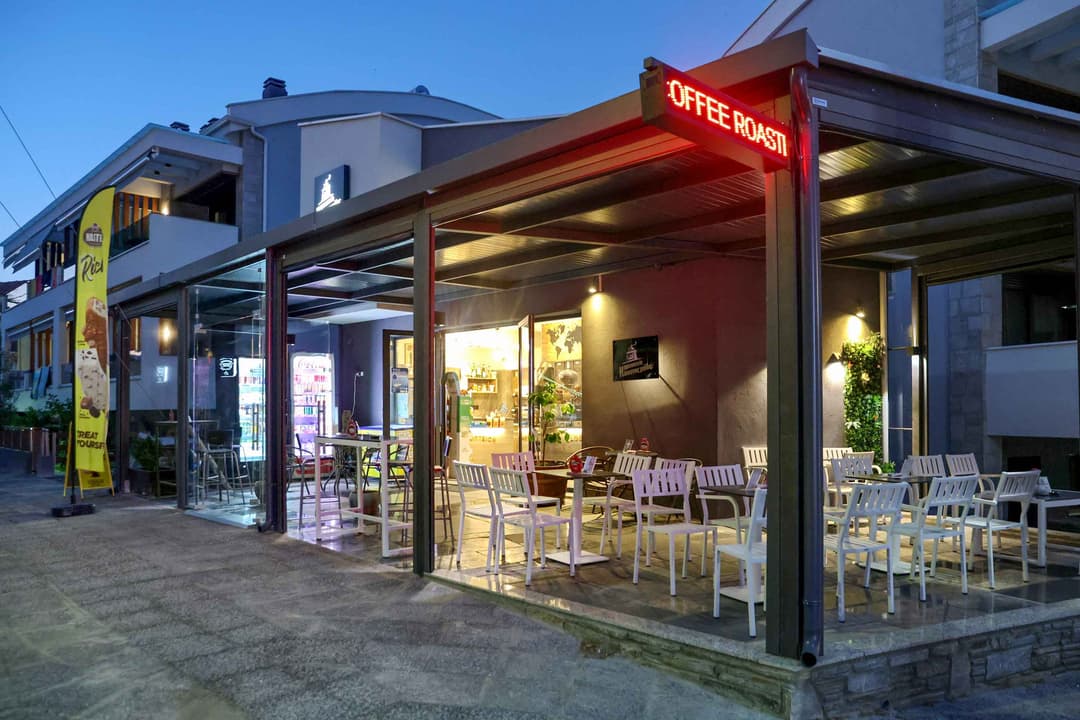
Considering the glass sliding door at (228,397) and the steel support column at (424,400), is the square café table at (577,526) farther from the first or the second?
the glass sliding door at (228,397)

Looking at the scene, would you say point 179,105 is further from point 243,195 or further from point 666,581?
point 666,581

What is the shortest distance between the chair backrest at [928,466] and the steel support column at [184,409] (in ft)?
28.1

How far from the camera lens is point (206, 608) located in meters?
5.46

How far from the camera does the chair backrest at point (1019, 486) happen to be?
6348 mm

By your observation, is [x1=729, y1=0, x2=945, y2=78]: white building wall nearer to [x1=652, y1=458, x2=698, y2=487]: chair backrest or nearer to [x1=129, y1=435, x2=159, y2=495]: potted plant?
[x1=652, y1=458, x2=698, y2=487]: chair backrest

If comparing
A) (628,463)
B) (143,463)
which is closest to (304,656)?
(628,463)

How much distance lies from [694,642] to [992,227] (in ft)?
18.5

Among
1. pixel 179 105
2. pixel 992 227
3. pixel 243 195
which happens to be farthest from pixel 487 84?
pixel 992 227

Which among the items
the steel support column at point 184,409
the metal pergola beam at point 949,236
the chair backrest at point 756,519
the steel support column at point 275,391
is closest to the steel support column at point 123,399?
the steel support column at point 184,409

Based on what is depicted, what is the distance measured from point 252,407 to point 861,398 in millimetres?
7161

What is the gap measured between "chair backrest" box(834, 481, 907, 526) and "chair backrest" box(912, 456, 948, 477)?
2.50m

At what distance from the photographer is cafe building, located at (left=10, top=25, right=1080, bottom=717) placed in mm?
4082

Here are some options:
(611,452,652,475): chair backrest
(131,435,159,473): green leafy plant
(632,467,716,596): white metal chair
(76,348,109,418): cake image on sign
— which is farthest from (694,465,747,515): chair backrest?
(131,435,159,473): green leafy plant

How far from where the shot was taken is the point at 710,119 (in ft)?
11.9
